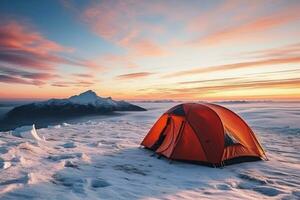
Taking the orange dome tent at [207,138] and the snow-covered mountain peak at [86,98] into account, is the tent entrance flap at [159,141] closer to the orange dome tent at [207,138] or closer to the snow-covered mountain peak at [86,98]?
the orange dome tent at [207,138]

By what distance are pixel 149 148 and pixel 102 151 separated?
6.55 feet

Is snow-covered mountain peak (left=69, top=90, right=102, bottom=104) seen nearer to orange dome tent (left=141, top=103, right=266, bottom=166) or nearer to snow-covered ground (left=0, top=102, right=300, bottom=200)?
snow-covered ground (left=0, top=102, right=300, bottom=200)

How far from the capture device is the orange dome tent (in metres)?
8.55

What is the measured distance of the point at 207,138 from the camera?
8719 mm

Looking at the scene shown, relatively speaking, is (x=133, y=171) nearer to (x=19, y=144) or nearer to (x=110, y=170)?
(x=110, y=170)

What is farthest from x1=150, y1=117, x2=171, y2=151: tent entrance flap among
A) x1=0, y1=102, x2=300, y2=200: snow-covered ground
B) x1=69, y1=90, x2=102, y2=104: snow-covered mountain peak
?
x1=69, y1=90, x2=102, y2=104: snow-covered mountain peak

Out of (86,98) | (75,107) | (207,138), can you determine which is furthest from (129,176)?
(86,98)

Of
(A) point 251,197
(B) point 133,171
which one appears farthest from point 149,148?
(A) point 251,197

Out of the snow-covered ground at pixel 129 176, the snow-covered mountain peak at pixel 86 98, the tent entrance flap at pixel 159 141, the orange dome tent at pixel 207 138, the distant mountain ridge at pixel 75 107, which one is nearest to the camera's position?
the snow-covered ground at pixel 129 176

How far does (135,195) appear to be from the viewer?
5734 mm

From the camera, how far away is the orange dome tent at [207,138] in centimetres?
855

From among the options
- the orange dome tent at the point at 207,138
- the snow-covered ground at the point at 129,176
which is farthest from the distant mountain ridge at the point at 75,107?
the orange dome tent at the point at 207,138

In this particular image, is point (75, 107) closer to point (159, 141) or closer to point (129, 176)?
point (159, 141)

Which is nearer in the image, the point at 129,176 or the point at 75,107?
the point at 129,176
